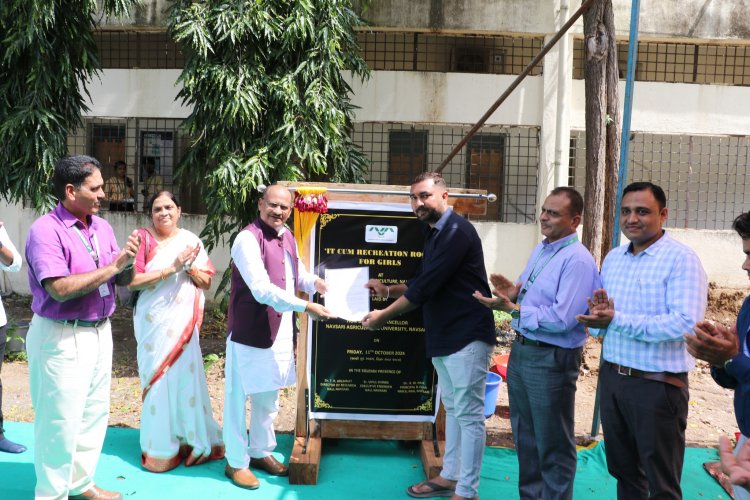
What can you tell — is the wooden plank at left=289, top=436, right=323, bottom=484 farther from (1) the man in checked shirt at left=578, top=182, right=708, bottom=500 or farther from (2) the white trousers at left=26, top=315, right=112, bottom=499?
(1) the man in checked shirt at left=578, top=182, right=708, bottom=500

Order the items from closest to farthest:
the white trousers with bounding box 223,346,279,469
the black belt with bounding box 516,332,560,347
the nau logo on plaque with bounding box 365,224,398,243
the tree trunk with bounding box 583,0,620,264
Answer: the black belt with bounding box 516,332,560,347, the white trousers with bounding box 223,346,279,469, the nau logo on plaque with bounding box 365,224,398,243, the tree trunk with bounding box 583,0,620,264

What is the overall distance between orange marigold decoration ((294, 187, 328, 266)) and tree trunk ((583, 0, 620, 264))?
162 inches

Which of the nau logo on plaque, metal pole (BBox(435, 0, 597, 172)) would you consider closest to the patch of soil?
the nau logo on plaque

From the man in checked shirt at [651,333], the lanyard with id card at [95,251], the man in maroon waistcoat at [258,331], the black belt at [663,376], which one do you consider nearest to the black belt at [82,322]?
the lanyard with id card at [95,251]

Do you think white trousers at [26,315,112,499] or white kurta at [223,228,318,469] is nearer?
white trousers at [26,315,112,499]

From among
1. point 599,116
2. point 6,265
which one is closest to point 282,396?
point 6,265

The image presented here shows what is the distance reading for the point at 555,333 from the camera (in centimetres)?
331

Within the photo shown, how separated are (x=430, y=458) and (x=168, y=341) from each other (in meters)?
1.89

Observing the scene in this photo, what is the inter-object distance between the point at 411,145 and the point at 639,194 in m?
7.33

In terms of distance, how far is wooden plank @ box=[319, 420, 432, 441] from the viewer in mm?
4512

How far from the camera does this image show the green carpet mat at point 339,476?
397cm

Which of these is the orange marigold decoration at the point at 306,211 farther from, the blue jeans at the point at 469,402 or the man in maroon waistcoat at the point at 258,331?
the blue jeans at the point at 469,402

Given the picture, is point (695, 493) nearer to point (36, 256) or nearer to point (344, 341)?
point (344, 341)

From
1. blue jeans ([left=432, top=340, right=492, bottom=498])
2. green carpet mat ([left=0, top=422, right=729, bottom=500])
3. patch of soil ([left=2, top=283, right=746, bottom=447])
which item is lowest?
patch of soil ([left=2, top=283, right=746, bottom=447])
